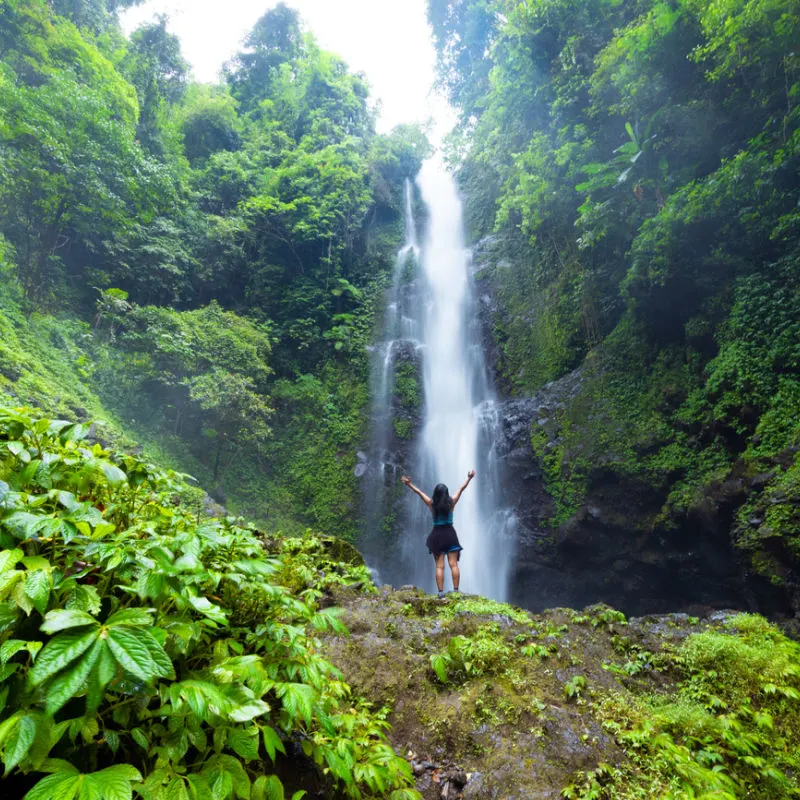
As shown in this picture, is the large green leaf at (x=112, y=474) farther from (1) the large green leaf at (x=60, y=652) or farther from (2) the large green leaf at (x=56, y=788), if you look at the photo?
(2) the large green leaf at (x=56, y=788)

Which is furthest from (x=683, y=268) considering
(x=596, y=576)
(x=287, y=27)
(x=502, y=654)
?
(x=287, y=27)

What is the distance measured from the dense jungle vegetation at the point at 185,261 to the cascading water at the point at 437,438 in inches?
33.9

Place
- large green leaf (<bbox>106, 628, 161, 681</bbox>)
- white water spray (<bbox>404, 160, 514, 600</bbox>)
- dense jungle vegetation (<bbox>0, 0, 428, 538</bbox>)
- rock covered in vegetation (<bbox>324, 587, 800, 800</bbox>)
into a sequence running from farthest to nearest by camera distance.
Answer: white water spray (<bbox>404, 160, 514, 600</bbox>), dense jungle vegetation (<bbox>0, 0, 428, 538</bbox>), rock covered in vegetation (<bbox>324, 587, 800, 800</bbox>), large green leaf (<bbox>106, 628, 161, 681</bbox>)

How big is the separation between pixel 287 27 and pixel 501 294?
1931 centimetres

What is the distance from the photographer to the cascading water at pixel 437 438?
31.2 ft

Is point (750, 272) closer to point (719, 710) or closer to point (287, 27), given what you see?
point (719, 710)

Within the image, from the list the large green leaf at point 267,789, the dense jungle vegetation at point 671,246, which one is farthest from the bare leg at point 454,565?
the large green leaf at point 267,789

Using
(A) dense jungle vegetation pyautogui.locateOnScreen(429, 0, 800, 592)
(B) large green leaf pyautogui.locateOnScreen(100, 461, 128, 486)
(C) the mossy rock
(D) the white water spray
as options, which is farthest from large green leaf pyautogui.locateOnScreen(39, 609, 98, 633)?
(D) the white water spray

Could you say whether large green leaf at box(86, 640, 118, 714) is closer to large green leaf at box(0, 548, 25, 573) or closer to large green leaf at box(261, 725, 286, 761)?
large green leaf at box(0, 548, 25, 573)

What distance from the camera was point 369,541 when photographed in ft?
35.0

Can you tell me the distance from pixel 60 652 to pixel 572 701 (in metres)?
2.94

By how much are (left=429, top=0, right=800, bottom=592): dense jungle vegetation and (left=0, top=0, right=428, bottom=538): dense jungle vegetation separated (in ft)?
21.1

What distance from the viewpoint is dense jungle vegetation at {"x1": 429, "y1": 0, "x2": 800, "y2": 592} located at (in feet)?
20.1

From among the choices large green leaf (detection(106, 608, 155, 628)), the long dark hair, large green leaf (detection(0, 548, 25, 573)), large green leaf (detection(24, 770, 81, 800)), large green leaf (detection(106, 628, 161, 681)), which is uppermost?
the long dark hair
